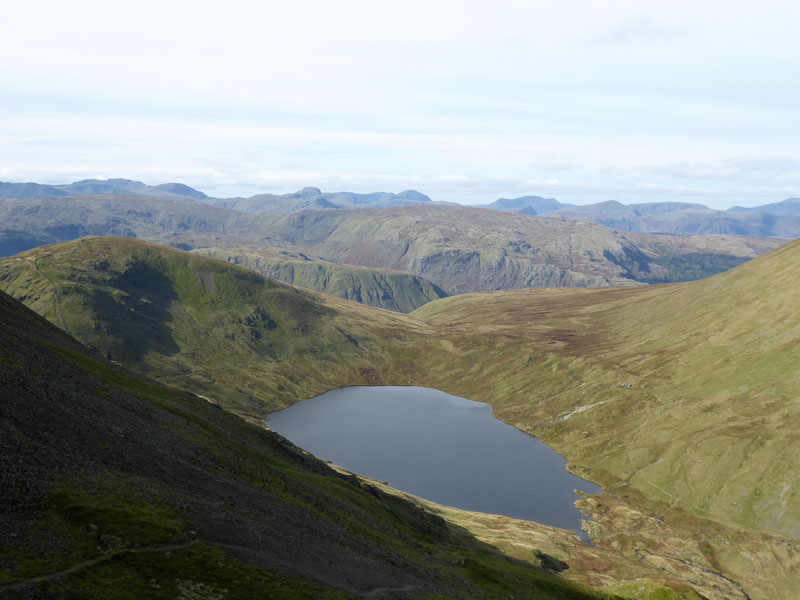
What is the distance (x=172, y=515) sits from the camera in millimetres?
51562

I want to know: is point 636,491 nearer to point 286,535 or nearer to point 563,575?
point 563,575

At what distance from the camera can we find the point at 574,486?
180 m

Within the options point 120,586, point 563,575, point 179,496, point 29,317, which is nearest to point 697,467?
point 563,575

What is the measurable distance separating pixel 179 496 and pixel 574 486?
16017 centimetres

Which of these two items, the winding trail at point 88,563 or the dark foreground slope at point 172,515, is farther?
the dark foreground slope at point 172,515

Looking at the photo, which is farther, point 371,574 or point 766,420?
point 766,420

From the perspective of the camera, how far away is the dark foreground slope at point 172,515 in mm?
40875

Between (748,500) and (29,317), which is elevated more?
(29,317)

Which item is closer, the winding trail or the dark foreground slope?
the winding trail

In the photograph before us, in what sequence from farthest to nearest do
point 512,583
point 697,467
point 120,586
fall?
point 697,467, point 512,583, point 120,586

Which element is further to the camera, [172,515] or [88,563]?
[172,515]

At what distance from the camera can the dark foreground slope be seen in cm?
4088

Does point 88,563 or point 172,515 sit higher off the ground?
point 88,563

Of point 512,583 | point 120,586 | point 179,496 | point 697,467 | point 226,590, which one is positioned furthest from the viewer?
point 697,467
